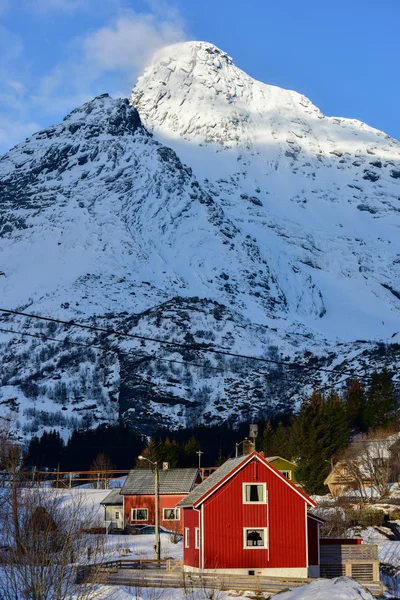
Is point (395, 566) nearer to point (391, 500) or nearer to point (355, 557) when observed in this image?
point (355, 557)

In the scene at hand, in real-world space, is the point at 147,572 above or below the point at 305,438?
below

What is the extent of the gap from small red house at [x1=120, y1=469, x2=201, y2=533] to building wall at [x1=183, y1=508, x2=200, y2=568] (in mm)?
35816

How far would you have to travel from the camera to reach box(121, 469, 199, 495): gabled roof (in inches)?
3620

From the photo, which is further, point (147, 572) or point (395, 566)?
point (395, 566)

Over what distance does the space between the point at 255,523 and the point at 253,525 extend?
164 millimetres

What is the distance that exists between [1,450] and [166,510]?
17.4m

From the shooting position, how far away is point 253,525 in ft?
170

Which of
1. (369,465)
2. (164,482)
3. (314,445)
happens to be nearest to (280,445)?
(314,445)

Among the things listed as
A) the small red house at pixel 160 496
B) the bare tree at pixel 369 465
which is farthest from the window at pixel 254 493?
the small red house at pixel 160 496

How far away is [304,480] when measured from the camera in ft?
341

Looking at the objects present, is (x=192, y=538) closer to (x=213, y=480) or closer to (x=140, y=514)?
(x=213, y=480)

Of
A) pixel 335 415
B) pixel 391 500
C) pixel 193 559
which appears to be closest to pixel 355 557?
pixel 193 559

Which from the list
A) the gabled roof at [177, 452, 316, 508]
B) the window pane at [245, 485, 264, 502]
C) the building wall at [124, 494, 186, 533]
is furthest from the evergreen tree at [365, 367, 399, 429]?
the window pane at [245, 485, 264, 502]

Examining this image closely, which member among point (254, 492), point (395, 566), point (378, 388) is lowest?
point (395, 566)
